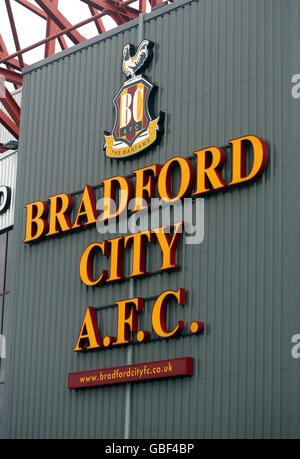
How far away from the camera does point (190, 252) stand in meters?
27.3

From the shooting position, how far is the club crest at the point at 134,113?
29.4m

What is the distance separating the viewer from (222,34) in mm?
28078

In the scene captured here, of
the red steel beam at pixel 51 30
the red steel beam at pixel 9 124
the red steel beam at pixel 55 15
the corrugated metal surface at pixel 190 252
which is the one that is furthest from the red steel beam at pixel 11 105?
the corrugated metal surface at pixel 190 252

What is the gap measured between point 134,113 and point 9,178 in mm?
8520

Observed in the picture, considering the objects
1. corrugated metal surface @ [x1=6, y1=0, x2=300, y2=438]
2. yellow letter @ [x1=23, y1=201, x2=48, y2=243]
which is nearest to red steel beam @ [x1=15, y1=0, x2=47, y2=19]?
corrugated metal surface @ [x1=6, y1=0, x2=300, y2=438]

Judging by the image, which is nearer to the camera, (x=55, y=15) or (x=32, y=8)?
(x=55, y=15)

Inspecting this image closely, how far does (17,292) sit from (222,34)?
35.2ft

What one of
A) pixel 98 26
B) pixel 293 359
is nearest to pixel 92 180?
pixel 293 359

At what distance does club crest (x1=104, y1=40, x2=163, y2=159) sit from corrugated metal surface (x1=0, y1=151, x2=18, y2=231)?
668cm

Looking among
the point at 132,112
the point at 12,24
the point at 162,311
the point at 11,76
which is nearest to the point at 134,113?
the point at 132,112

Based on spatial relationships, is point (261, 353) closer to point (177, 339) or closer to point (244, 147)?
point (177, 339)

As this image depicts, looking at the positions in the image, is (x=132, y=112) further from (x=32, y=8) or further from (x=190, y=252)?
(x=32, y=8)

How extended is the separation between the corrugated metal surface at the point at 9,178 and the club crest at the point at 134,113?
6681 mm

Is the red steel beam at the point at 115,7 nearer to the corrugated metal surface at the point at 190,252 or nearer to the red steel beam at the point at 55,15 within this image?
the red steel beam at the point at 55,15
